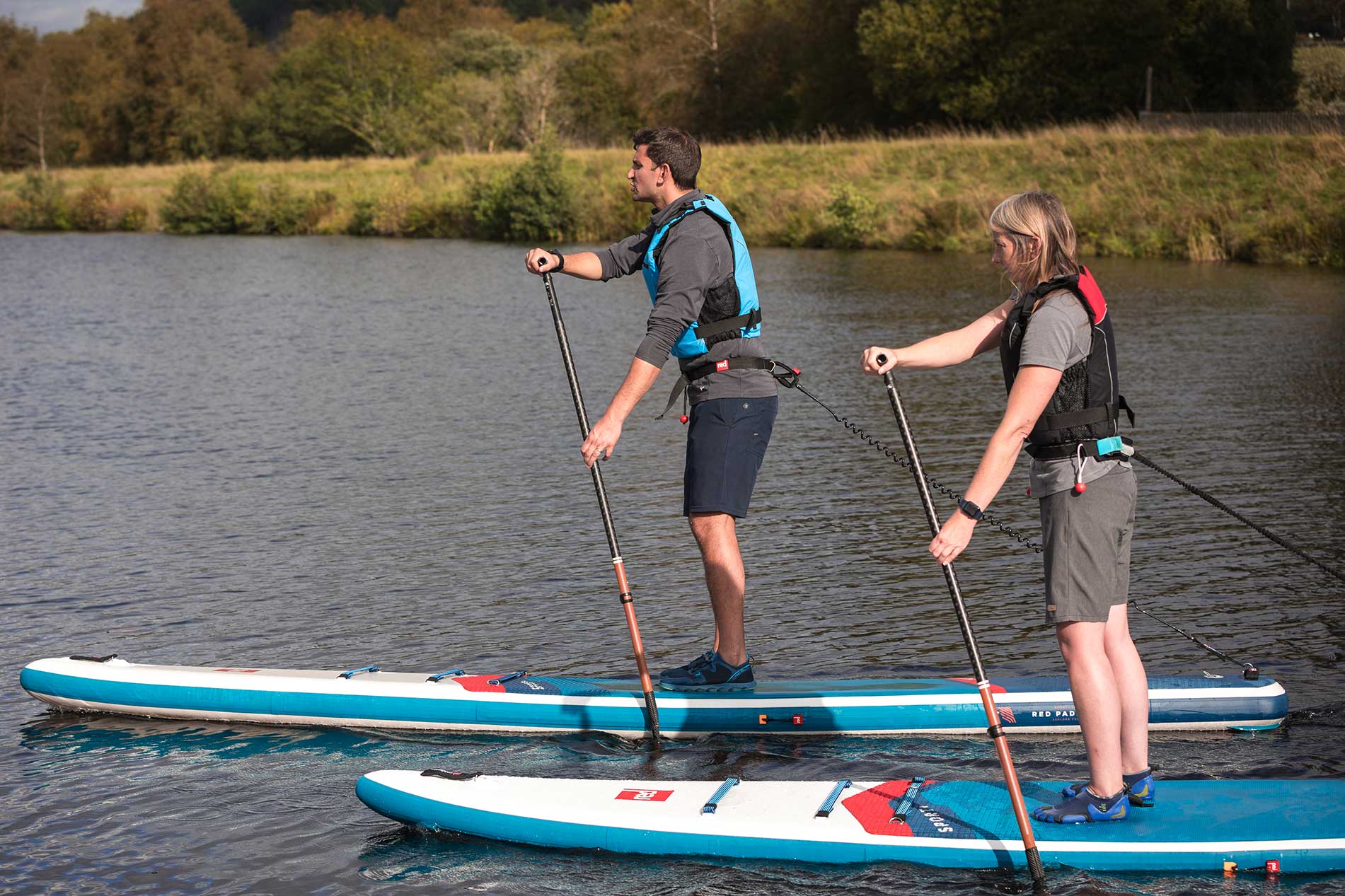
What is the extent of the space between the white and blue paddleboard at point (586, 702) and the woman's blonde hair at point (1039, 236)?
2.57 metres

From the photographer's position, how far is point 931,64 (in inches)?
2112

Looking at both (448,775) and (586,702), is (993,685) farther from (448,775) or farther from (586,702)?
(448,775)

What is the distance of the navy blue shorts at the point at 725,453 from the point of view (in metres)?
6.67

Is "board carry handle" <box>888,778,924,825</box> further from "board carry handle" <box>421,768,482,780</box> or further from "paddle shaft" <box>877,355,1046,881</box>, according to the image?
"board carry handle" <box>421,768,482,780</box>

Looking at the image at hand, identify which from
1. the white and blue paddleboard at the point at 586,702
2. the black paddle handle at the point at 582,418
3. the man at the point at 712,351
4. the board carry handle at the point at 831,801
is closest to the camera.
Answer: the board carry handle at the point at 831,801

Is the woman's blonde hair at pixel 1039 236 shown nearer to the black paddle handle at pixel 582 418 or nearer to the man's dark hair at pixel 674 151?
the man's dark hair at pixel 674 151

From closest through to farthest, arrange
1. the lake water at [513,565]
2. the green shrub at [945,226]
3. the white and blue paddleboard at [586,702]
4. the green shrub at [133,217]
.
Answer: the lake water at [513,565]
the white and blue paddleboard at [586,702]
the green shrub at [945,226]
the green shrub at [133,217]

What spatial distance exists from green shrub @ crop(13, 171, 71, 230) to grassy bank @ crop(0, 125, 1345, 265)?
0.08 metres

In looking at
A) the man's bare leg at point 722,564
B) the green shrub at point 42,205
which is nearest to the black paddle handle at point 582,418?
the man's bare leg at point 722,564

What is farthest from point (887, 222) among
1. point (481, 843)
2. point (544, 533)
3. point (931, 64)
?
point (481, 843)

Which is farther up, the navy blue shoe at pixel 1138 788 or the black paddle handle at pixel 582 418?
the black paddle handle at pixel 582 418

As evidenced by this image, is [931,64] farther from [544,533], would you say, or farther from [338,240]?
[544,533]

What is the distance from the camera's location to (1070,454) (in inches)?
195

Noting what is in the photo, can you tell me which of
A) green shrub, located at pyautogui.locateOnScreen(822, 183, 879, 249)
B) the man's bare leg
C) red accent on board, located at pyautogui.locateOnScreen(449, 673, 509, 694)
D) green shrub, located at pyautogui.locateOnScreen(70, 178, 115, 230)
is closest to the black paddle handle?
the man's bare leg
